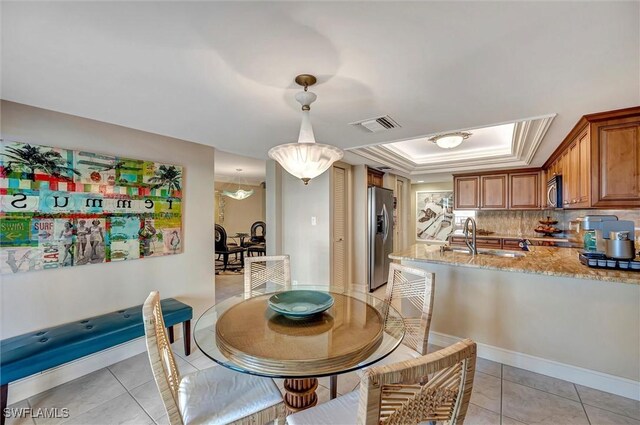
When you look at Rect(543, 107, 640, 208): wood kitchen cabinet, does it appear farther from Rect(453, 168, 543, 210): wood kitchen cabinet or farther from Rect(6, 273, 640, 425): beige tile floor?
Rect(453, 168, 543, 210): wood kitchen cabinet

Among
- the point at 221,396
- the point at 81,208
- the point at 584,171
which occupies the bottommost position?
the point at 221,396

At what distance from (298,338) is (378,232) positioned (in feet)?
11.6

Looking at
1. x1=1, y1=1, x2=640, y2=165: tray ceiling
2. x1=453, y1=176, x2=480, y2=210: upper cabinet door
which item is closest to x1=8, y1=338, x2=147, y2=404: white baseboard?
x1=1, y1=1, x2=640, y2=165: tray ceiling

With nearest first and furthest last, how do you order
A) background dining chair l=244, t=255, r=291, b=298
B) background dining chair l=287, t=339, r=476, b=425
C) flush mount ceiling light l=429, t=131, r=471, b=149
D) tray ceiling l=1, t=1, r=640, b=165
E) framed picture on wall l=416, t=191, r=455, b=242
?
background dining chair l=287, t=339, r=476, b=425, tray ceiling l=1, t=1, r=640, b=165, background dining chair l=244, t=255, r=291, b=298, flush mount ceiling light l=429, t=131, r=471, b=149, framed picture on wall l=416, t=191, r=455, b=242

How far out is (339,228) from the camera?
13.9ft

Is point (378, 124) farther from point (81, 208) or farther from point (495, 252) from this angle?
point (81, 208)

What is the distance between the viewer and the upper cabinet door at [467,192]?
17.2 feet

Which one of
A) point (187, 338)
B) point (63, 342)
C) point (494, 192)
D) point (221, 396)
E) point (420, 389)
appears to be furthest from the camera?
point (494, 192)

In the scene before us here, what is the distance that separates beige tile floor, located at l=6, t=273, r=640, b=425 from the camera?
1.76 meters

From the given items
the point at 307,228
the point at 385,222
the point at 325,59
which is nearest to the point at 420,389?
the point at 325,59

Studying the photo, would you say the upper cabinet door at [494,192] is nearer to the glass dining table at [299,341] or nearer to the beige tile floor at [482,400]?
the beige tile floor at [482,400]

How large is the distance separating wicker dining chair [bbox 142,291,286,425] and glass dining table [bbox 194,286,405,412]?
0.55 feet

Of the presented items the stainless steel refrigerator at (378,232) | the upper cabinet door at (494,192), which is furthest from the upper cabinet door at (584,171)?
the stainless steel refrigerator at (378,232)

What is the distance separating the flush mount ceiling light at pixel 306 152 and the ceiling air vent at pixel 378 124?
2.06ft
